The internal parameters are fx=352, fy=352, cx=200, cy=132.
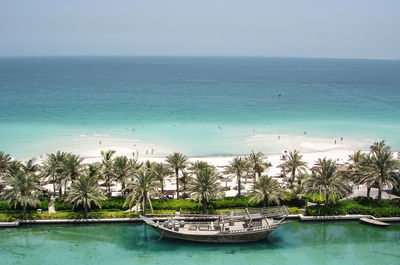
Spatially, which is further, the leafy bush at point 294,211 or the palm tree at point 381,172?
the leafy bush at point 294,211

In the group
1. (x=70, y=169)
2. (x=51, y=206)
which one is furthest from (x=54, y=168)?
(x=51, y=206)

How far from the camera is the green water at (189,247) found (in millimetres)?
35594

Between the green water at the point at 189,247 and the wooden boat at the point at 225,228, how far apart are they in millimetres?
883

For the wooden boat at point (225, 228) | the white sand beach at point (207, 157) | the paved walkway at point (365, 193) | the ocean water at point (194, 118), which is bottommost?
the wooden boat at point (225, 228)

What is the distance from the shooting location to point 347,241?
128 feet

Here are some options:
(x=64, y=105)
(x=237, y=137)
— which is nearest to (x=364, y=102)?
(x=237, y=137)

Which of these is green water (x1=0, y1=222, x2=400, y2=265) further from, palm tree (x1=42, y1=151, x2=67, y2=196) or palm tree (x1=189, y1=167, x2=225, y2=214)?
palm tree (x1=42, y1=151, x2=67, y2=196)

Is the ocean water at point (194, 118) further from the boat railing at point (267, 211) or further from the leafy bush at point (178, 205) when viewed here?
the boat railing at point (267, 211)

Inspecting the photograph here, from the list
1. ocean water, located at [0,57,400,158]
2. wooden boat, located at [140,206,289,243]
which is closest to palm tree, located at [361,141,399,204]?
wooden boat, located at [140,206,289,243]

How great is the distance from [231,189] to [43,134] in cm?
5140

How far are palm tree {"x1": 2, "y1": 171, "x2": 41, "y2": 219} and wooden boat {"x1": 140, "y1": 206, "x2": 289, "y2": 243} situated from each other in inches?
505

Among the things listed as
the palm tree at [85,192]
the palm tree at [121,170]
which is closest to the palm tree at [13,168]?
the palm tree at [85,192]

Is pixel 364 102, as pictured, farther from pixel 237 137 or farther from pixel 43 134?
pixel 43 134

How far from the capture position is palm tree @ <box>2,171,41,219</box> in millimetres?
39250
